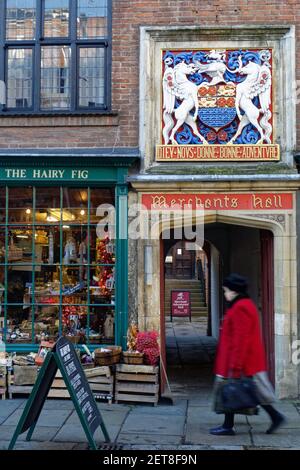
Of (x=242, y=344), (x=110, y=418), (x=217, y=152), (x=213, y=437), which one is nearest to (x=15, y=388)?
(x=110, y=418)

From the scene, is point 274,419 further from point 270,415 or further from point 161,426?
point 161,426

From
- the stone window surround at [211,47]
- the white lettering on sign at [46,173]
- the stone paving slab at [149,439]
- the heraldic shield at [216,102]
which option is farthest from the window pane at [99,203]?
the stone paving slab at [149,439]

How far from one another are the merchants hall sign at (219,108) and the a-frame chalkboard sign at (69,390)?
13.3ft

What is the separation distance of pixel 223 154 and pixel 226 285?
3.07 m

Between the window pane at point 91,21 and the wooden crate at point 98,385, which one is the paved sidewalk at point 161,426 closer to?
the wooden crate at point 98,385

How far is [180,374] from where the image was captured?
1153cm

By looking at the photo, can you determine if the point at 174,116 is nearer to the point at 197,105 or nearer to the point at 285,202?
the point at 197,105

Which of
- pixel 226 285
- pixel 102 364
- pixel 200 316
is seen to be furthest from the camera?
pixel 200 316

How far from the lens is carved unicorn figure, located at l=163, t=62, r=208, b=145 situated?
31.5ft

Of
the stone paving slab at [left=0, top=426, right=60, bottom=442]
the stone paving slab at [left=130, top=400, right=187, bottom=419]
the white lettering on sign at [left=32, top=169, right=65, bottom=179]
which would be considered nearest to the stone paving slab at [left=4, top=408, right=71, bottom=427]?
the stone paving slab at [left=0, top=426, right=60, bottom=442]

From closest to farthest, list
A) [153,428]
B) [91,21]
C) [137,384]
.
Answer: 1. [153,428]
2. [137,384]
3. [91,21]

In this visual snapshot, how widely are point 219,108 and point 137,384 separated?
455 centimetres

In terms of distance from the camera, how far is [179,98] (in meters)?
9.64

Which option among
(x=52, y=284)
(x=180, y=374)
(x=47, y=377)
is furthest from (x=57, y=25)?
(x=180, y=374)
